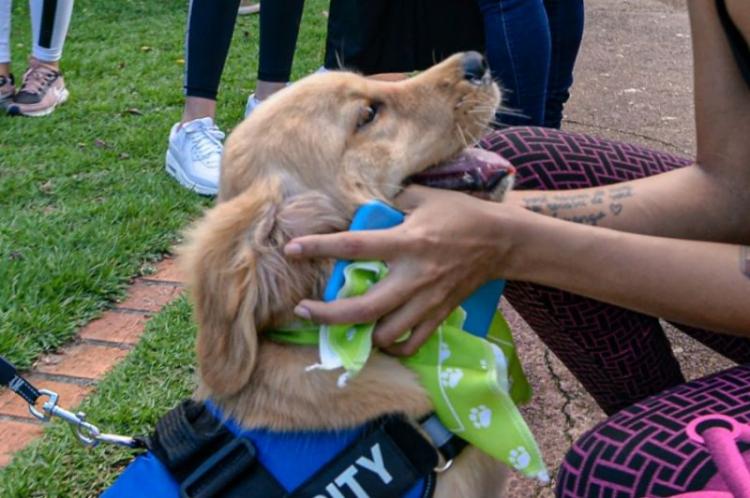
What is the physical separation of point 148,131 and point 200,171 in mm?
942

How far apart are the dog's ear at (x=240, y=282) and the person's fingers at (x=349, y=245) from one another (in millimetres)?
76

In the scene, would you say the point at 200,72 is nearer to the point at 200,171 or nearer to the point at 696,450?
the point at 200,171

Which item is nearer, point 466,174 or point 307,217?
point 307,217

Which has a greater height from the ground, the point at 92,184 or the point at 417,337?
the point at 417,337

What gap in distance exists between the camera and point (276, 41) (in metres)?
3.88

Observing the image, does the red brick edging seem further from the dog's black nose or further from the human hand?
the dog's black nose

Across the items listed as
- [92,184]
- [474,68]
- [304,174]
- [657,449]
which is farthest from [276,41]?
[657,449]

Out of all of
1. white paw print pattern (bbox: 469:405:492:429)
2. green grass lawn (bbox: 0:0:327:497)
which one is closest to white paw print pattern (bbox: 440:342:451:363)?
white paw print pattern (bbox: 469:405:492:429)

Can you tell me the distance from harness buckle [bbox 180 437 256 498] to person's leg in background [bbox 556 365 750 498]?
584 mm

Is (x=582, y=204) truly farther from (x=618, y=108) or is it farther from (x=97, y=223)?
(x=618, y=108)

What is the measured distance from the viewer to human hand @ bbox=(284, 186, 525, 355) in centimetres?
144

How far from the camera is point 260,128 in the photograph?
175 cm

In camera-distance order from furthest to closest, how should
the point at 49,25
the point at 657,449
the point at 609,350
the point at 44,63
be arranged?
the point at 44,63 < the point at 49,25 < the point at 609,350 < the point at 657,449

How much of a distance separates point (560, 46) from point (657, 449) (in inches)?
99.8
